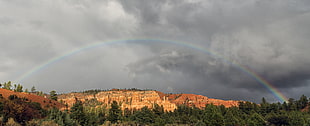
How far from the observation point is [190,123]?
123 metres

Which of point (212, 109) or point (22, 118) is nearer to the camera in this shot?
point (22, 118)

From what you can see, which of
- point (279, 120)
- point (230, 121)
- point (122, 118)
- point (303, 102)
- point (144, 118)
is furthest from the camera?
point (303, 102)

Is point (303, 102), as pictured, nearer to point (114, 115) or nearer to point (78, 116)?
point (114, 115)

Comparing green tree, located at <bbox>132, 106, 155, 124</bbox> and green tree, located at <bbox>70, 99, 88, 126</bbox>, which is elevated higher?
green tree, located at <bbox>70, 99, 88, 126</bbox>

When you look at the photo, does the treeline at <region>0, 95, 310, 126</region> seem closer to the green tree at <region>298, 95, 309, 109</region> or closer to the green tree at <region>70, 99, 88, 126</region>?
the green tree at <region>70, 99, 88, 126</region>

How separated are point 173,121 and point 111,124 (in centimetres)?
3540

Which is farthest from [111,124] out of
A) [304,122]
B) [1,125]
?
[304,122]

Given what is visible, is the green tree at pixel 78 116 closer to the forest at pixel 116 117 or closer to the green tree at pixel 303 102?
the forest at pixel 116 117

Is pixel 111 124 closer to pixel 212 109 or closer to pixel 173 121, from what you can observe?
pixel 173 121

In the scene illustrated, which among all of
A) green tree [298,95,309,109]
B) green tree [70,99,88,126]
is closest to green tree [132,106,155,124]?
green tree [70,99,88,126]

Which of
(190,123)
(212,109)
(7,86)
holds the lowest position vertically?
(190,123)

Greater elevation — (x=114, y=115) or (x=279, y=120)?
(x=114, y=115)

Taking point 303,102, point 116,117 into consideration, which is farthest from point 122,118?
point 303,102

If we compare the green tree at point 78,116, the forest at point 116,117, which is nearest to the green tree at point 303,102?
the forest at point 116,117
